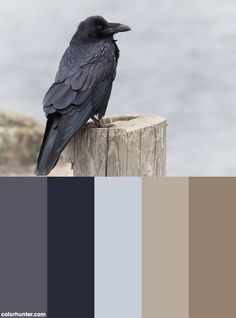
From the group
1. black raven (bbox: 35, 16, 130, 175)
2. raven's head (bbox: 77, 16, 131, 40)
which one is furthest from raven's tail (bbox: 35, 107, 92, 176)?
raven's head (bbox: 77, 16, 131, 40)

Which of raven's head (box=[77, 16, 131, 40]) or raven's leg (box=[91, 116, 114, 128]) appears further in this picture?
raven's head (box=[77, 16, 131, 40])

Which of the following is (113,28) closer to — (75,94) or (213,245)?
(75,94)

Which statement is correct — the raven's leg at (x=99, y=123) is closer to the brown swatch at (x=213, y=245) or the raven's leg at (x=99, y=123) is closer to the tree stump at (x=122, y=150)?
the tree stump at (x=122, y=150)

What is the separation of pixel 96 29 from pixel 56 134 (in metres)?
1.05

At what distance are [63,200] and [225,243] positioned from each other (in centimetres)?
69

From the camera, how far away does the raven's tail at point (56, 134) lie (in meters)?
4.41

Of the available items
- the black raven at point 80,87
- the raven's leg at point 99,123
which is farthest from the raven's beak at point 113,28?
the raven's leg at point 99,123

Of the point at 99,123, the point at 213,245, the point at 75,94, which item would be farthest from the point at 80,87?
the point at 213,245

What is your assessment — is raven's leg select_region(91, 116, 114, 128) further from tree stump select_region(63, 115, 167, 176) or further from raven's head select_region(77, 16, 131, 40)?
raven's head select_region(77, 16, 131, 40)

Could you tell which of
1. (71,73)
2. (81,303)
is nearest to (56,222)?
(81,303)

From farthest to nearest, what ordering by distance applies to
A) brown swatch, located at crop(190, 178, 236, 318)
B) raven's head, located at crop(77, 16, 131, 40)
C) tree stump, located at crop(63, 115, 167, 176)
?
raven's head, located at crop(77, 16, 131, 40)
tree stump, located at crop(63, 115, 167, 176)
brown swatch, located at crop(190, 178, 236, 318)

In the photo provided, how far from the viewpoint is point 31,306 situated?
12.0ft

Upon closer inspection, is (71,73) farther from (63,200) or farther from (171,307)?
(171,307)

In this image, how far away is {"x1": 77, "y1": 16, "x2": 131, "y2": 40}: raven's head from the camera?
5293 millimetres
